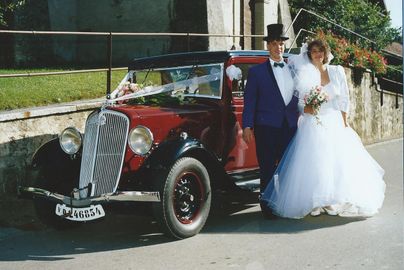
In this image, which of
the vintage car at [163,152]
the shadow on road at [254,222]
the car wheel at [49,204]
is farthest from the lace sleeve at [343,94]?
the car wheel at [49,204]

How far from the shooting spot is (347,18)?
20.5m

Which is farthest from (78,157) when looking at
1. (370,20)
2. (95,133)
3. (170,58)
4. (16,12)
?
(370,20)

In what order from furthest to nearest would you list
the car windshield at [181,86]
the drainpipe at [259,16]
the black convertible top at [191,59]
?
1. the drainpipe at [259,16]
2. the black convertible top at [191,59]
3. the car windshield at [181,86]

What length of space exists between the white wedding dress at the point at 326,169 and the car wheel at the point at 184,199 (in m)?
0.78

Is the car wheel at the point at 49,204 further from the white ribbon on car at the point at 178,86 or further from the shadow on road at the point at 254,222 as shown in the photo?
the shadow on road at the point at 254,222

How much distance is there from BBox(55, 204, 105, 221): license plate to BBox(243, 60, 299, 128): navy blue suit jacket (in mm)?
1909

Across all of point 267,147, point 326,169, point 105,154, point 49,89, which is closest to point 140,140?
point 105,154

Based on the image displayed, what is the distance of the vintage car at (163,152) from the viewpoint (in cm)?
509

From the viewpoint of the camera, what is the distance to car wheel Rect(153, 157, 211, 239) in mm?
5043

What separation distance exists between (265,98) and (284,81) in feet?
0.98

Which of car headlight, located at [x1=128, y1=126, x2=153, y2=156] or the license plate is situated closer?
the license plate

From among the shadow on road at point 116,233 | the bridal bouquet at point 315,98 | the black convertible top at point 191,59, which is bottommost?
the shadow on road at point 116,233

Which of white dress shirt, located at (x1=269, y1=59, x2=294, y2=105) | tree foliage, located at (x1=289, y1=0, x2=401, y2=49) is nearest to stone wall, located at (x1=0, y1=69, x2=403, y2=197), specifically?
white dress shirt, located at (x1=269, y1=59, x2=294, y2=105)

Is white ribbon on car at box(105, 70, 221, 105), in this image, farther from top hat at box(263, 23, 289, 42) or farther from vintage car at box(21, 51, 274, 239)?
top hat at box(263, 23, 289, 42)
